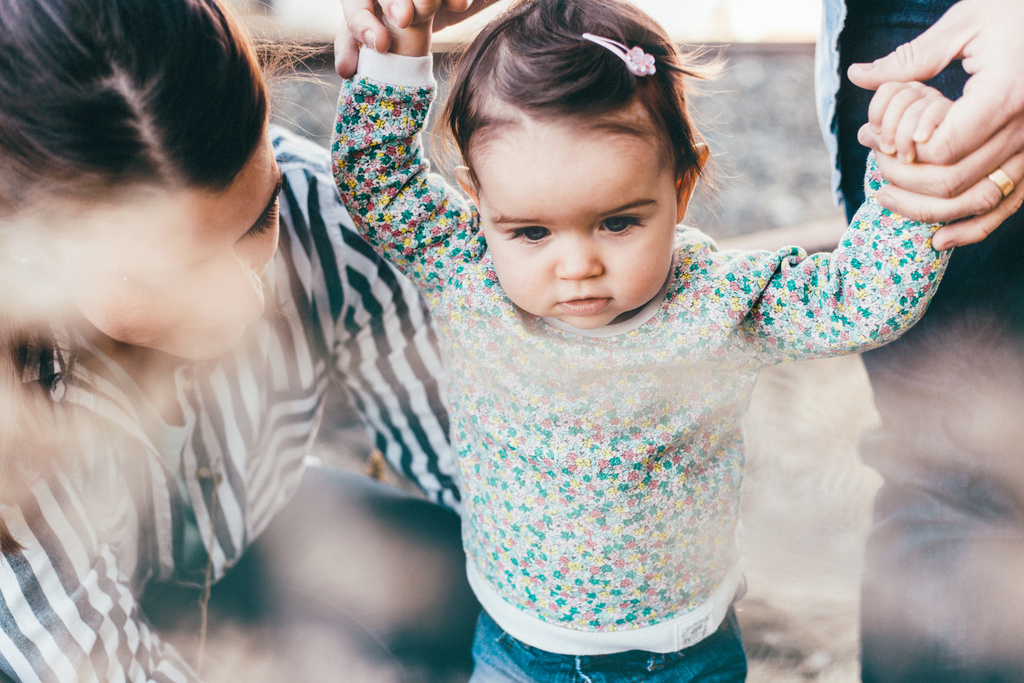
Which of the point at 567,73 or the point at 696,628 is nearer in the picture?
the point at 567,73

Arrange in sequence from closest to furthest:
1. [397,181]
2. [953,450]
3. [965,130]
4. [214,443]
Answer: [965,130]
[397,181]
[953,450]
[214,443]

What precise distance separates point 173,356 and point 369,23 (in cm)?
54

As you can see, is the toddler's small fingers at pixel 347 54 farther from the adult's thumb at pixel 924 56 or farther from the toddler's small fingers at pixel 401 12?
the adult's thumb at pixel 924 56

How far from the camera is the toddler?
71 cm

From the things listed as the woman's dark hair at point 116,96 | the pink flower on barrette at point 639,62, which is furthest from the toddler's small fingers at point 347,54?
the pink flower on barrette at point 639,62

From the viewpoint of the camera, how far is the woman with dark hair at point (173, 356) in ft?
2.32

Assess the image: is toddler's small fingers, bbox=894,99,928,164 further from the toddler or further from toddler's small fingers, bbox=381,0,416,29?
toddler's small fingers, bbox=381,0,416,29

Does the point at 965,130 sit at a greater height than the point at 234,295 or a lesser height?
greater

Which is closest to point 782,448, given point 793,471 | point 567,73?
point 793,471

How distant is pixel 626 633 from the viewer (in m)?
0.92

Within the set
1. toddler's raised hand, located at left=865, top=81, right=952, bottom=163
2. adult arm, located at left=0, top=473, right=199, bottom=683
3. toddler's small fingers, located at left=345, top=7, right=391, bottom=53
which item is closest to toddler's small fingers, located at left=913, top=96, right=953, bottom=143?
toddler's raised hand, located at left=865, top=81, right=952, bottom=163

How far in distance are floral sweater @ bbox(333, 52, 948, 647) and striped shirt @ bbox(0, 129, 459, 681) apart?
235 mm

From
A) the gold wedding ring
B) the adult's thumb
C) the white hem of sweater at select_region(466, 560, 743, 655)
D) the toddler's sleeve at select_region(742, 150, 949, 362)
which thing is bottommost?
the white hem of sweater at select_region(466, 560, 743, 655)

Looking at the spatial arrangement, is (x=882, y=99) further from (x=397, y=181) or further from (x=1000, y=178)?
(x=397, y=181)
